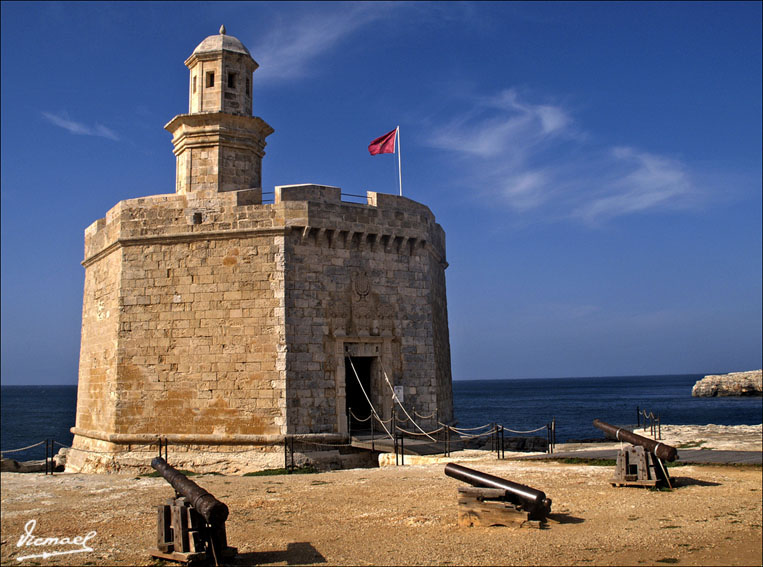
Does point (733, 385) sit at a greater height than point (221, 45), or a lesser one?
lesser

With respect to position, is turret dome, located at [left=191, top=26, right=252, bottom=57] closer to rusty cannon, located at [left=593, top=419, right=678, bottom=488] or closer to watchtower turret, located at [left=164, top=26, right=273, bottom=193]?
watchtower turret, located at [left=164, top=26, right=273, bottom=193]

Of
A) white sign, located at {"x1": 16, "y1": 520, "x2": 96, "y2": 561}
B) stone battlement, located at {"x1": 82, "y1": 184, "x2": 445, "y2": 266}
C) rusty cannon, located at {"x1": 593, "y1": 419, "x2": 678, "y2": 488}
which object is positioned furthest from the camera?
stone battlement, located at {"x1": 82, "y1": 184, "x2": 445, "y2": 266}

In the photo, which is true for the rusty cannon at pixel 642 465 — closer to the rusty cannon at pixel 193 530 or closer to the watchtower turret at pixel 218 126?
the rusty cannon at pixel 193 530

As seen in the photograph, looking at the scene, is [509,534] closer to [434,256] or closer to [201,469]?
[201,469]

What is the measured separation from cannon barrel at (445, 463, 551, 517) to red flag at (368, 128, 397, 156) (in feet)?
34.9

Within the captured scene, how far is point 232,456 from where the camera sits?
14539 mm

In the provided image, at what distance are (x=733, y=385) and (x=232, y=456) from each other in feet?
275

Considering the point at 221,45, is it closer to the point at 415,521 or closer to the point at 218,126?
the point at 218,126

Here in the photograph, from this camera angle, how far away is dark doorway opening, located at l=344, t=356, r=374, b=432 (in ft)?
54.7

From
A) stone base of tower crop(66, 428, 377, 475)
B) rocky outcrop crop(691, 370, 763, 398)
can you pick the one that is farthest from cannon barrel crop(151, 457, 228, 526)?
rocky outcrop crop(691, 370, 763, 398)

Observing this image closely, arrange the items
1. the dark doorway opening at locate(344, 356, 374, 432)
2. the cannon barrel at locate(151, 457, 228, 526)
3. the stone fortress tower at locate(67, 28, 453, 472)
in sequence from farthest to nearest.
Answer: the dark doorway opening at locate(344, 356, 374, 432) < the stone fortress tower at locate(67, 28, 453, 472) < the cannon barrel at locate(151, 457, 228, 526)

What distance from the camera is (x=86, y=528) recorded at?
27.6 feet

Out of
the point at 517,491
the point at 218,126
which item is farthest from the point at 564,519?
the point at 218,126

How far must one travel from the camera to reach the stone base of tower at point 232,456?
14336 millimetres
